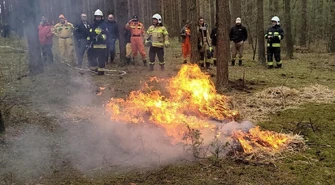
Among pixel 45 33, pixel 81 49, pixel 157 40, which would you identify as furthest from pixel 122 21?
pixel 45 33

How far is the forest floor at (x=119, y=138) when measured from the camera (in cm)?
491

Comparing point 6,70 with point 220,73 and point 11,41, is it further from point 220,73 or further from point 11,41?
point 11,41

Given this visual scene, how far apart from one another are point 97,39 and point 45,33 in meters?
3.54

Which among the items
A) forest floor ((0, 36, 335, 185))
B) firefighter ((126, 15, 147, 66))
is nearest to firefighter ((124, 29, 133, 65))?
firefighter ((126, 15, 147, 66))

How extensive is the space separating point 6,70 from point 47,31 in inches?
86.8

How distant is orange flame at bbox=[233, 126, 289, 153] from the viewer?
18.1ft

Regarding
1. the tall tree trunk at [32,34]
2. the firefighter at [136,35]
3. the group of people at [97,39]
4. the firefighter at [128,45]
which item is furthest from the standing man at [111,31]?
the tall tree trunk at [32,34]

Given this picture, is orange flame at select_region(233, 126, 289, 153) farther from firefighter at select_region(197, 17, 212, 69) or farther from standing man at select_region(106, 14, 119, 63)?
standing man at select_region(106, 14, 119, 63)

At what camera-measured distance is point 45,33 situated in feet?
45.5

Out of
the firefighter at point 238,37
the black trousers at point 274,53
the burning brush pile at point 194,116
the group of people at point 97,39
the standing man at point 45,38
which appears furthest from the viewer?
the firefighter at point 238,37

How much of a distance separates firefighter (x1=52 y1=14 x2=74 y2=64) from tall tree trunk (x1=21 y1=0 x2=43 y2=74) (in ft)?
6.94

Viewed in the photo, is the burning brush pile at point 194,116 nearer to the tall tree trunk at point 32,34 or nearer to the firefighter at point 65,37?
the tall tree trunk at point 32,34

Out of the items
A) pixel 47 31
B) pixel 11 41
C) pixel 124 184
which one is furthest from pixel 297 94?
pixel 11 41

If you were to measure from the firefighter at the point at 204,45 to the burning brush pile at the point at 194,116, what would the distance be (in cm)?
590
